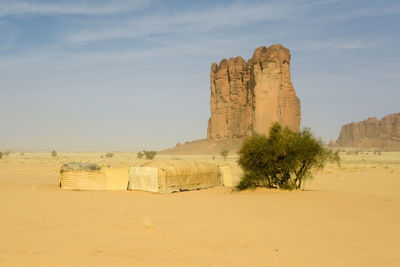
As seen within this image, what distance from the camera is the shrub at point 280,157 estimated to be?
1593 centimetres

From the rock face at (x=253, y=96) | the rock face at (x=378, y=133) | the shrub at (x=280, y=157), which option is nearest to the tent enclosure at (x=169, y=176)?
the shrub at (x=280, y=157)

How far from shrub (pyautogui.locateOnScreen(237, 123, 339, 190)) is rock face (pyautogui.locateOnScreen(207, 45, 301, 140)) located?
242 ft

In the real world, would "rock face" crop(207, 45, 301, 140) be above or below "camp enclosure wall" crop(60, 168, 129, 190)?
above

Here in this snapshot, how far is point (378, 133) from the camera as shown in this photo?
184 m

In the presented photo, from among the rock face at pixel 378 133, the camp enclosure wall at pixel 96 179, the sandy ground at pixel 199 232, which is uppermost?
the rock face at pixel 378 133

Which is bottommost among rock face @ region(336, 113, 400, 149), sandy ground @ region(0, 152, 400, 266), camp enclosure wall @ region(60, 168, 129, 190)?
sandy ground @ region(0, 152, 400, 266)

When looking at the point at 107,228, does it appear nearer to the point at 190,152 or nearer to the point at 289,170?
the point at 289,170

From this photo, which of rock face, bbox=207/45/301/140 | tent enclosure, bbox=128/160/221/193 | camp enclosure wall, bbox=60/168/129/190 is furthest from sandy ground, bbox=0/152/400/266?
A: rock face, bbox=207/45/301/140

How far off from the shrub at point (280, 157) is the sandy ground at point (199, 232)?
2.85m

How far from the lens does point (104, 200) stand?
13.4 m

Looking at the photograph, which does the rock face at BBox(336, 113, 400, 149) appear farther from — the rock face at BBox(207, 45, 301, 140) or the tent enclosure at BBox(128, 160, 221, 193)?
the tent enclosure at BBox(128, 160, 221, 193)

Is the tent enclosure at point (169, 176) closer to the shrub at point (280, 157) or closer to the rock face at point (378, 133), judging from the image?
the shrub at point (280, 157)

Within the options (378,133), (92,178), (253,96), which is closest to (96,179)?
(92,178)

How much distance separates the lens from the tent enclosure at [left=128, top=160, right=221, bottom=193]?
53.0ft
